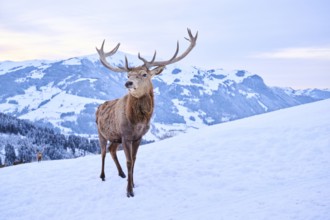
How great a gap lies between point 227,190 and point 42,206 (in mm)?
6183

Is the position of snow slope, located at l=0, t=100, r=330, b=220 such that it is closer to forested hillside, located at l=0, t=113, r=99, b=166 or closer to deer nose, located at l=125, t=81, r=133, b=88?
deer nose, located at l=125, t=81, r=133, b=88

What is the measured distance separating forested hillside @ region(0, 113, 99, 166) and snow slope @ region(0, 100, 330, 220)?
13658 centimetres

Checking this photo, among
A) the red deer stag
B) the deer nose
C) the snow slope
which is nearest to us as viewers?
the snow slope

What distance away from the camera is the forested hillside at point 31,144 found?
480 feet

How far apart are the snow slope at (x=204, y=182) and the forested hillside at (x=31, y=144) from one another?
136581 millimetres

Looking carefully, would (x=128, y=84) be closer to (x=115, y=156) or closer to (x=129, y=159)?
(x=129, y=159)

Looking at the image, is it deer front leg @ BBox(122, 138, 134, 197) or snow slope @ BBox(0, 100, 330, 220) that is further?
deer front leg @ BBox(122, 138, 134, 197)

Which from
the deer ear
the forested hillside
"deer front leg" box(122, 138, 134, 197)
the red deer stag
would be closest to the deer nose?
the red deer stag

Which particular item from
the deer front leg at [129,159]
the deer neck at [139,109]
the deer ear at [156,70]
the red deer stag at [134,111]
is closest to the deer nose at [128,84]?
the red deer stag at [134,111]

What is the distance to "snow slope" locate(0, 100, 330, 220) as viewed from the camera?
9.07 metres

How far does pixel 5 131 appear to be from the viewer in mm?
166750

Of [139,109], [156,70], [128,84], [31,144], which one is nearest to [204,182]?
[139,109]

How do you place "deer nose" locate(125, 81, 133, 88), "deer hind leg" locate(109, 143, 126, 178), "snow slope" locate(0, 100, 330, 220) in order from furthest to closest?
1. "deer hind leg" locate(109, 143, 126, 178)
2. "deer nose" locate(125, 81, 133, 88)
3. "snow slope" locate(0, 100, 330, 220)

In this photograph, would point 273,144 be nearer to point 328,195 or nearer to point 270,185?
point 270,185
